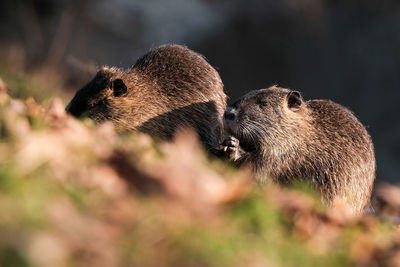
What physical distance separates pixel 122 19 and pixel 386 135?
30.5 ft

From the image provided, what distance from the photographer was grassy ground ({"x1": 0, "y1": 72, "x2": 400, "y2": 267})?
2062mm

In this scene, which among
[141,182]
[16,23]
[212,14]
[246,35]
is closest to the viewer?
[141,182]

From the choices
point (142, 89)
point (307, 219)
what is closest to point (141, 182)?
point (307, 219)

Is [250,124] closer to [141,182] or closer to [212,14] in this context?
[141,182]

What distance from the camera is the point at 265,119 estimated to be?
215 inches

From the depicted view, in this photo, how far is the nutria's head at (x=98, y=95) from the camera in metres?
5.75

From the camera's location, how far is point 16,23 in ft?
47.3

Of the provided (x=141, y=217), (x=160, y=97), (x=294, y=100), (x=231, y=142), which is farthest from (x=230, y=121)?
(x=141, y=217)

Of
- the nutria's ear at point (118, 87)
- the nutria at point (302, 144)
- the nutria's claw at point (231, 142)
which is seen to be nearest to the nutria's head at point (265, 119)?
the nutria at point (302, 144)

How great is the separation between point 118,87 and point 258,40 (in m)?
14.1

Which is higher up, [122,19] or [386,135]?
[122,19]

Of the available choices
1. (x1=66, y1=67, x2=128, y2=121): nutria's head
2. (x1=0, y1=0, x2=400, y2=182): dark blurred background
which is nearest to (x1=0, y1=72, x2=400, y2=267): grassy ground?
(x1=66, y1=67, x2=128, y2=121): nutria's head

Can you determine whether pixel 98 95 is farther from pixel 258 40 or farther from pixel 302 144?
pixel 258 40

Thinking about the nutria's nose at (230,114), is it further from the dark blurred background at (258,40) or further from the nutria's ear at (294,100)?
the dark blurred background at (258,40)
